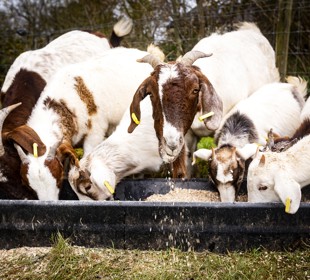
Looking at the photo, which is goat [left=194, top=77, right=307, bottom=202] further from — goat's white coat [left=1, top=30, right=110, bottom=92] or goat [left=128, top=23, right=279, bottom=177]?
goat's white coat [left=1, top=30, right=110, bottom=92]

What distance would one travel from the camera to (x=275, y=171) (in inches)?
176

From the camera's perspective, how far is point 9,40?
14125mm

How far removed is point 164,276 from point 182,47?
705 centimetres

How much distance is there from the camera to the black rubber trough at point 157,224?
415cm

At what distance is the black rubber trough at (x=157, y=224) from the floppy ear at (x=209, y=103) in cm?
120

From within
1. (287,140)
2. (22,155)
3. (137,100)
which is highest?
(137,100)

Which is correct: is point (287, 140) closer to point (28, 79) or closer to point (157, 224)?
point (157, 224)

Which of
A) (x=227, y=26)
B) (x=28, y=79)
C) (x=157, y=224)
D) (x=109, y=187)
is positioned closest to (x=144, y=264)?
(x=157, y=224)

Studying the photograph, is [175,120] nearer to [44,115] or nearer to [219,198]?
[219,198]

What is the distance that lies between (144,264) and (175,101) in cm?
154

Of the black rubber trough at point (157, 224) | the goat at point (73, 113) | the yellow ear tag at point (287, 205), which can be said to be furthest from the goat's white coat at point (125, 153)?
the yellow ear tag at point (287, 205)

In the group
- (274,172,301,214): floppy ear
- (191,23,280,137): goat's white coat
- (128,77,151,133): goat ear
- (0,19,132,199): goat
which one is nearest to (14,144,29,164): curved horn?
(0,19,132,199): goat

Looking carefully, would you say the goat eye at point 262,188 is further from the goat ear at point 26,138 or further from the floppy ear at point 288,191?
the goat ear at point 26,138

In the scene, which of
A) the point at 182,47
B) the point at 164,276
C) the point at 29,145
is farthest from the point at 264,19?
the point at 164,276
